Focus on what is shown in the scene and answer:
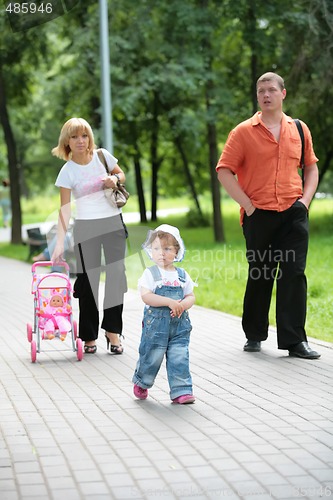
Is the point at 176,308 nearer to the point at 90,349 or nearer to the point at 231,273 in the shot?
the point at 90,349

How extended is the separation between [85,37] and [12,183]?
24.9 feet

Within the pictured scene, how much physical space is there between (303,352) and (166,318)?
6.73 feet

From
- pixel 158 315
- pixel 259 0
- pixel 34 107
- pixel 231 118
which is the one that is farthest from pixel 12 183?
pixel 158 315

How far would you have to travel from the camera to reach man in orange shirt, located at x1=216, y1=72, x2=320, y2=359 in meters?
8.61

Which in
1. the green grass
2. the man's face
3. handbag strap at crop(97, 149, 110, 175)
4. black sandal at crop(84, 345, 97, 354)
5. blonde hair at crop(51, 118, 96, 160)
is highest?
the man's face

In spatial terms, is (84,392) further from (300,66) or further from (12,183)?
(12,183)

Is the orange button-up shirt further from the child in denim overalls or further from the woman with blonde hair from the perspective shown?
the child in denim overalls

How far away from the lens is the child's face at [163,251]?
684cm

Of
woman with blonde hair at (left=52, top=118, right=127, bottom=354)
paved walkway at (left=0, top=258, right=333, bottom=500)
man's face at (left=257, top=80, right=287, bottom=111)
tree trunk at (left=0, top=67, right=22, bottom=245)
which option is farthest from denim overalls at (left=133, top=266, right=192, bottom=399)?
tree trunk at (left=0, top=67, right=22, bottom=245)

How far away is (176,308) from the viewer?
6.78 metres

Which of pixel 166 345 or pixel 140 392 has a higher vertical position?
pixel 166 345

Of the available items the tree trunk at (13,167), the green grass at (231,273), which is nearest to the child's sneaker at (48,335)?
the green grass at (231,273)

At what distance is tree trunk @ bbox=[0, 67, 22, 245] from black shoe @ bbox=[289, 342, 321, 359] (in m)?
21.9

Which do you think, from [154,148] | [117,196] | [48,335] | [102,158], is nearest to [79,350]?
[48,335]
